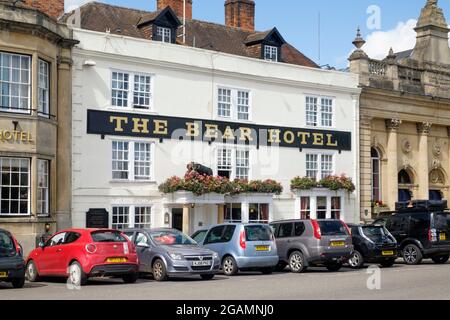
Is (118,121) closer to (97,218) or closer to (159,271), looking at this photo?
(97,218)

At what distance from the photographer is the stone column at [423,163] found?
141 ft

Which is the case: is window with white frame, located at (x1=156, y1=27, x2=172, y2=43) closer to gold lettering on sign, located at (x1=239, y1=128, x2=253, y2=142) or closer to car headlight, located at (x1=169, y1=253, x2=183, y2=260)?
gold lettering on sign, located at (x1=239, y1=128, x2=253, y2=142)

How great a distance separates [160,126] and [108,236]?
1221 centimetres

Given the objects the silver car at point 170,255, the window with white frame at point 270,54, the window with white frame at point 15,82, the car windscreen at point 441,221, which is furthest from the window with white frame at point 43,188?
the window with white frame at point 270,54

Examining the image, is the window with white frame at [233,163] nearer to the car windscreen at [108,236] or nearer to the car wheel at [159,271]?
the car wheel at [159,271]

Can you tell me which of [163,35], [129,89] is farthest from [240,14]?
[129,89]

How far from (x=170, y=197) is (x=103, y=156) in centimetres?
334

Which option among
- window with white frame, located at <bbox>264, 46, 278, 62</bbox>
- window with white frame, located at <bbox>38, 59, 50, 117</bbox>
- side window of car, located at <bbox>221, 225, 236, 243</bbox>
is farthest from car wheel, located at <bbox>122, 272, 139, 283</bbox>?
window with white frame, located at <bbox>264, 46, 278, 62</bbox>

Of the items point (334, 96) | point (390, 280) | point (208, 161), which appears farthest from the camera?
point (334, 96)

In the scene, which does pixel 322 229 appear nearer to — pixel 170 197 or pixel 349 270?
pixel 349 270

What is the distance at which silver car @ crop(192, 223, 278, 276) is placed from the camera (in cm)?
2352

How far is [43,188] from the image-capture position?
28078mm
